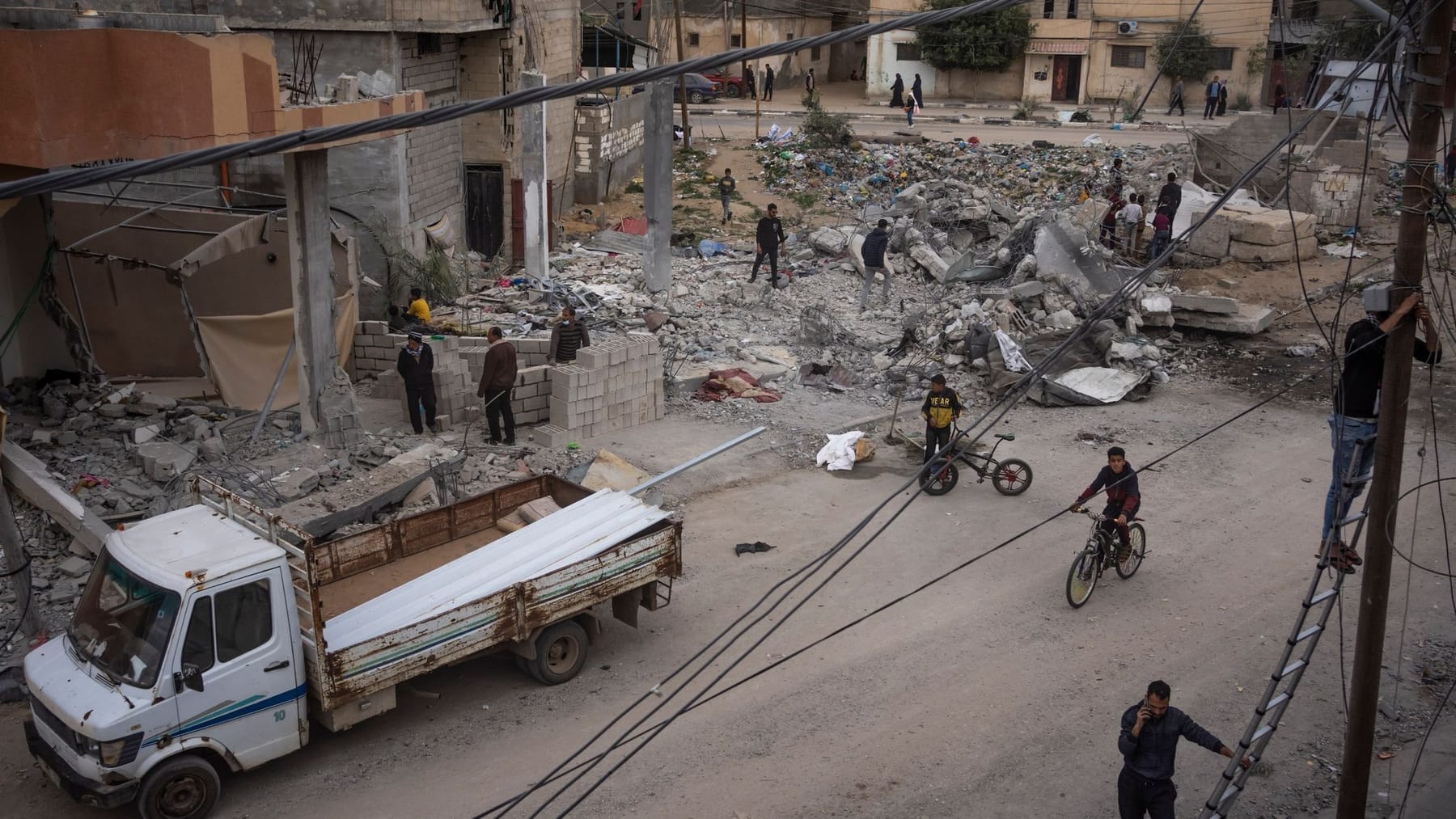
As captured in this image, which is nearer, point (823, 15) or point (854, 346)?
point (854, 346)

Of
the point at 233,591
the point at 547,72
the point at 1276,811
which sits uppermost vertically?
the point at 547,72

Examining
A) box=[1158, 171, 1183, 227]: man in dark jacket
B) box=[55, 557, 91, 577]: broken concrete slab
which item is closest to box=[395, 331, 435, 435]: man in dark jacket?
box=[55, 557, 91, 577]: broken concrete slab

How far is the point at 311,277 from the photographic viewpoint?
13.3 meters

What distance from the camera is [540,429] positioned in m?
13.9

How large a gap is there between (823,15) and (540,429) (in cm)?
3854

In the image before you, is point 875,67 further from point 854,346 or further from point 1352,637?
point 1352,637

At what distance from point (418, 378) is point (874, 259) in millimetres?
8517

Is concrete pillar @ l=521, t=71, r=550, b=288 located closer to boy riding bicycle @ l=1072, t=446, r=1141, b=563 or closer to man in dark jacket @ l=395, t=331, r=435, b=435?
man in dark jacket @ l=395, t=331, r=435, b=435

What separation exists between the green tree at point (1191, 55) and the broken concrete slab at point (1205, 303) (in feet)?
85.2

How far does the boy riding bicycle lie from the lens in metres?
10.4

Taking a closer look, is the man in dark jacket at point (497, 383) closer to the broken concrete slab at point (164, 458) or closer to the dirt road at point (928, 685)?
the dirt road at point (928, 685)

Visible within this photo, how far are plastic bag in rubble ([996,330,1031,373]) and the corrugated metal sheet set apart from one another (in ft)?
24.3

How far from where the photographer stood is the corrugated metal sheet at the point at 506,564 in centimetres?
838

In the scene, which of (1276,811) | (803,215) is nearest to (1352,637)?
(1276,811)
